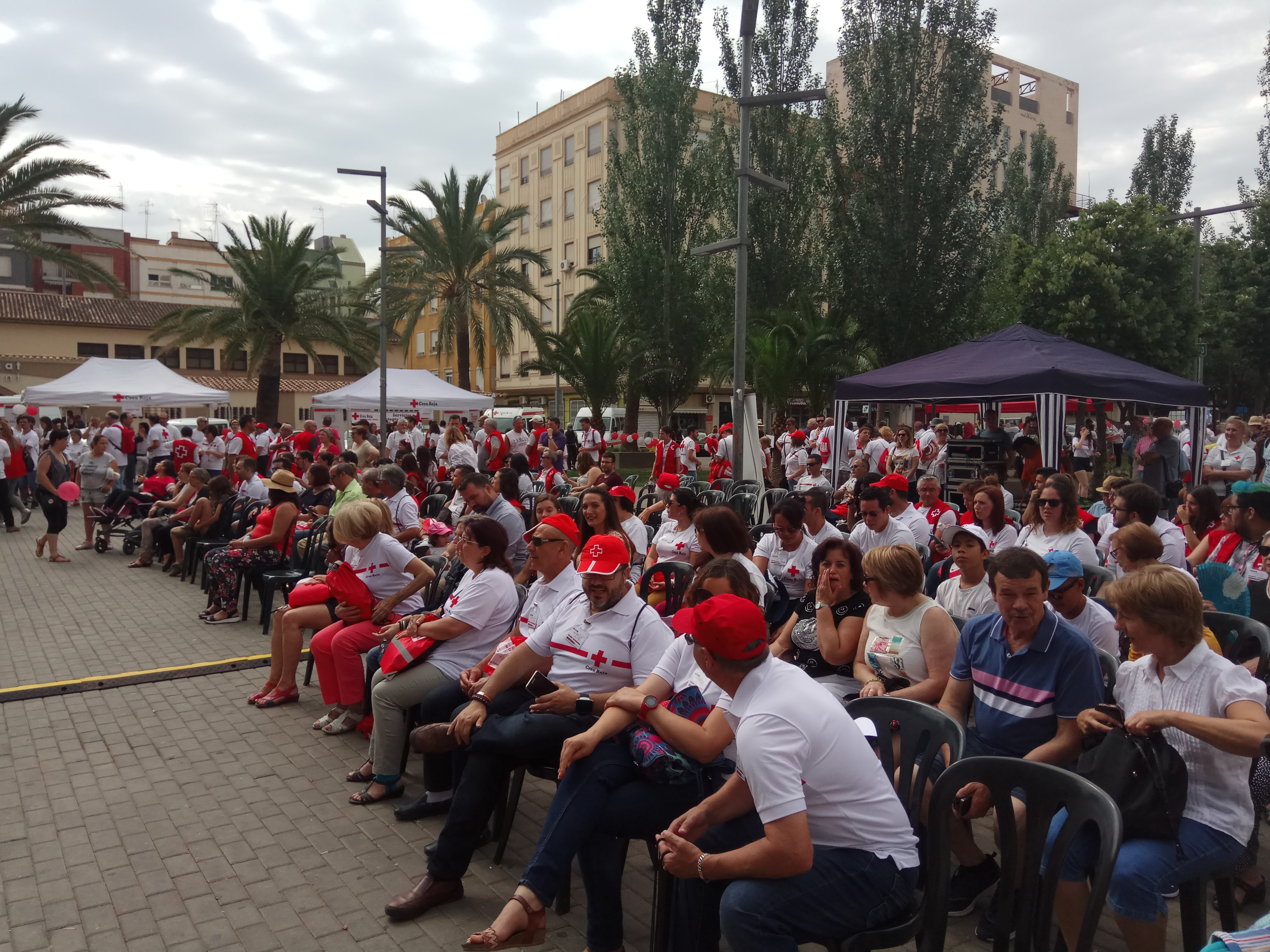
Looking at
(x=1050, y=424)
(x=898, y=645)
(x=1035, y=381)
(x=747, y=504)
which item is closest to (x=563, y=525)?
(x=898, y=645)

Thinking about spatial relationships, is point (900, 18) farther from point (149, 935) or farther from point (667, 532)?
point (149, 935)

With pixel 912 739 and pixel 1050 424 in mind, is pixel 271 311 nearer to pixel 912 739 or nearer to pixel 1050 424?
pixel 1050 424

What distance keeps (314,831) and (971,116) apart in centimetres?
2783

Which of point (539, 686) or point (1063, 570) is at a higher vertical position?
point (1063, 570)

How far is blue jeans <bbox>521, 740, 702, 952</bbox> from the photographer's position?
3.10 metres

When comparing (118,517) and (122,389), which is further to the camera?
(122,389)

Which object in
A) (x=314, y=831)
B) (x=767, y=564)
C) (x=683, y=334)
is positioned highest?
(x=683, y=334)

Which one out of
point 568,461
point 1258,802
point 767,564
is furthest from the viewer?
point 568,461

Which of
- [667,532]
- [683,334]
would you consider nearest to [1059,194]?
[683,334]

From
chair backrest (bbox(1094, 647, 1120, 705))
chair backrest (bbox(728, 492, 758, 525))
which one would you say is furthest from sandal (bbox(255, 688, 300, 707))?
chair backrest (bbox(728, 492, 758, 525))

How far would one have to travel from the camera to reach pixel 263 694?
6117mm

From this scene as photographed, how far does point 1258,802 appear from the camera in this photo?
3164 mm

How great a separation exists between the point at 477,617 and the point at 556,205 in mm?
49910

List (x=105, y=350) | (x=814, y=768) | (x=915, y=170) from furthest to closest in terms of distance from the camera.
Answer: (x=105, y=350), (x=915, y=170), (x=814, y=768)
